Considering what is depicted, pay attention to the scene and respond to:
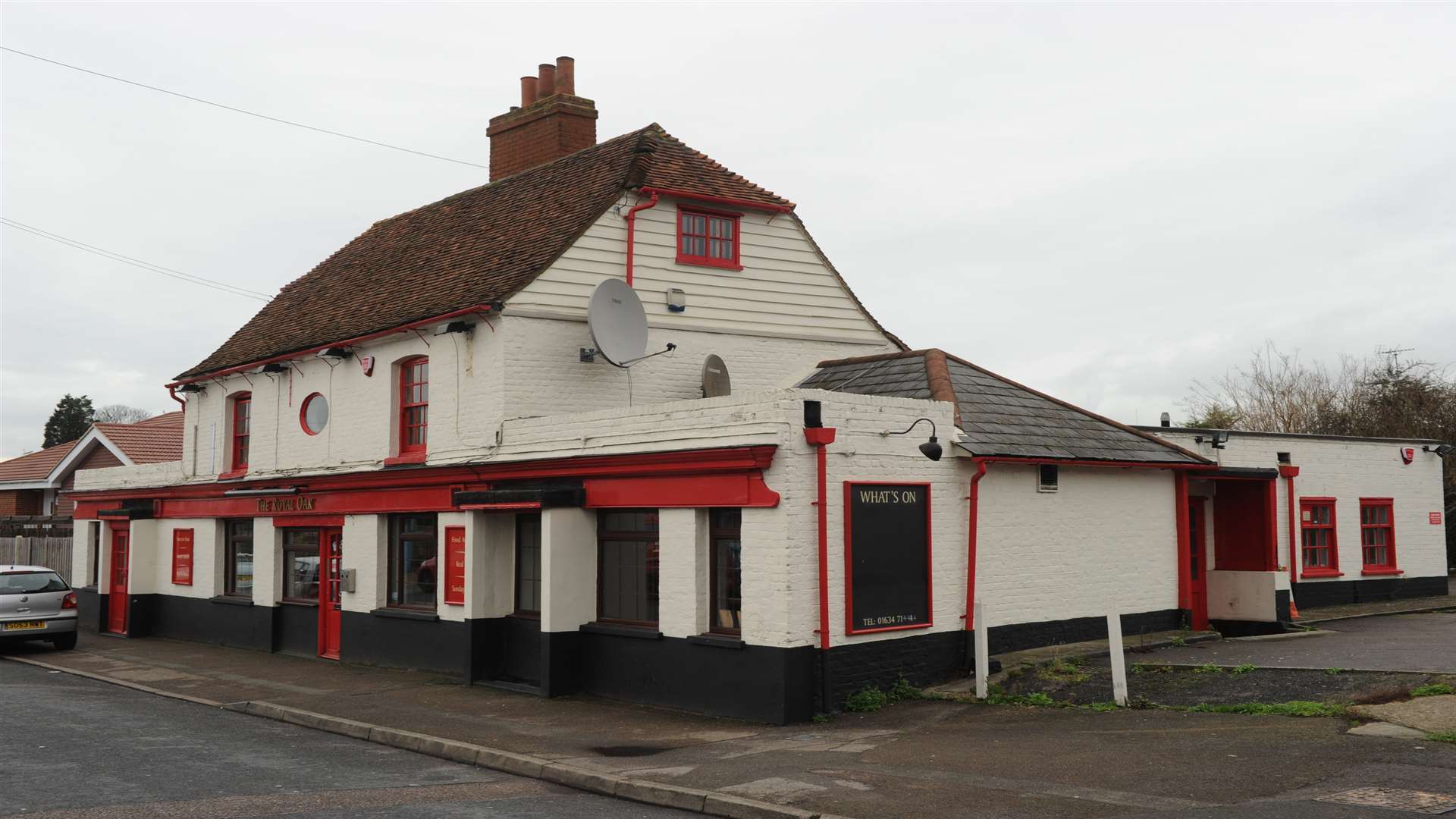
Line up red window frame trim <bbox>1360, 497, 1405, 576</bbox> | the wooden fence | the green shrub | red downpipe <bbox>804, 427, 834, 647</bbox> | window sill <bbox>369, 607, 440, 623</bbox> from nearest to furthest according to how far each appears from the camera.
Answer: red downpipe <bbox>804, 427, 834, 647</bbox>, the green shrub, window sill <bbox>369, 607, 440, 623</bbox>, red window frame trim <bbox>1360, 497, 1405, 576</bbox>, the wooden fence

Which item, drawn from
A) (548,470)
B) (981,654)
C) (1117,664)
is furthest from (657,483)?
(1117,664)

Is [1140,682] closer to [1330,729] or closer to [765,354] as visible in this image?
[1330,729]

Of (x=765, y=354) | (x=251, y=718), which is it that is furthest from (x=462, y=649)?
(x=765, y=354)

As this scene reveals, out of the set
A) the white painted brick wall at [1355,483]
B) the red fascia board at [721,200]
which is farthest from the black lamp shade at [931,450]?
the white painted brick wall at [1355,483]

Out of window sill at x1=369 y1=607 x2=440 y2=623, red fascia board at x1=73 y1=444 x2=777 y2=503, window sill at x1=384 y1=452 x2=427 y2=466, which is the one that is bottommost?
window sill at x1=369 y1=607 x2=440 y2=623

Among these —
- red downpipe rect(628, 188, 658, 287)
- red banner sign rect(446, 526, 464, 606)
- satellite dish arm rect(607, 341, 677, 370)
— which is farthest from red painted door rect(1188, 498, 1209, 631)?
red banner sign rect(446, 526, 464, 606)

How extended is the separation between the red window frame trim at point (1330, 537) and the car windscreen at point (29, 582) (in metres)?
22.7

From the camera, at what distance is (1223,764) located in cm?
964

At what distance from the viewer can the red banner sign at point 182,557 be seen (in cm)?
2453

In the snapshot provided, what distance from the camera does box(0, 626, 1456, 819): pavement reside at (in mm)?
8875

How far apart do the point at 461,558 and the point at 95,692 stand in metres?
5.28

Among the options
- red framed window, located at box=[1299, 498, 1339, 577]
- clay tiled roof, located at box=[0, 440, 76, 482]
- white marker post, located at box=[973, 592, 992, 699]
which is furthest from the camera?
clay tiled roof, located at box=[0, 440, 76, 482]

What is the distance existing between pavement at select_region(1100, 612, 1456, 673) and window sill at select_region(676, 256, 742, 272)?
8717 mm

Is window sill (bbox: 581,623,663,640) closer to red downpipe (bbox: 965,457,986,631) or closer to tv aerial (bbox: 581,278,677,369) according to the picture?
red downpipe (bbox: 965,457,986,631)
